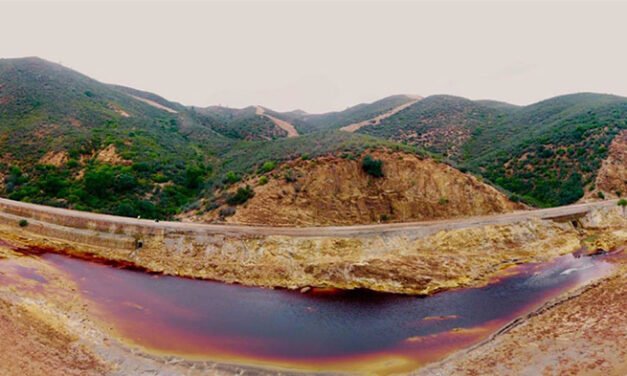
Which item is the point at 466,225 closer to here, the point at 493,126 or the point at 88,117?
the point at 493,126

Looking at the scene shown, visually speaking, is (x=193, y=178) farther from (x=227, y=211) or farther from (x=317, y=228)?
(x=317, y=228)

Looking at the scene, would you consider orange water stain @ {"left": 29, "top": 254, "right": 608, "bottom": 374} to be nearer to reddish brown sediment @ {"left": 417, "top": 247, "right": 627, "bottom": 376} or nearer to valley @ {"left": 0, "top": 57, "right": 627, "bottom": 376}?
valley @ {"left": 0, "top": 57, "right": 627, "bottom": 376}

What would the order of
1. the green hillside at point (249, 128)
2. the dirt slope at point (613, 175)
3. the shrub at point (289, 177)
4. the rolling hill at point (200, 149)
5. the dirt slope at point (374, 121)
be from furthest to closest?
the dirt slope at point (374, 121) < the green hillside at point (249, 128) < the rolling hill at point (200, 149) < the dirt slope at point (613, 175) < the shrub at point (289, 177)

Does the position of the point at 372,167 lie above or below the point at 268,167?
above

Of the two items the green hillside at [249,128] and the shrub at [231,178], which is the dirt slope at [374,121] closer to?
the green hillside at [249,128]

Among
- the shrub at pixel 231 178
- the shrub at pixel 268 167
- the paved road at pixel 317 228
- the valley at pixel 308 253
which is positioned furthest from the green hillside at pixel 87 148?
the shrub at pixel 268 167

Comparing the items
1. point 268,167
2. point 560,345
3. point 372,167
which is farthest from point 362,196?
point 560,345

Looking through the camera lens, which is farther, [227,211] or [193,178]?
[193,178]
